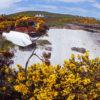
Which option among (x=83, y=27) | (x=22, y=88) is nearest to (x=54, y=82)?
(x=22, y=88)

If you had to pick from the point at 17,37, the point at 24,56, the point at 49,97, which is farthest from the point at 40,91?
the point at 17,37

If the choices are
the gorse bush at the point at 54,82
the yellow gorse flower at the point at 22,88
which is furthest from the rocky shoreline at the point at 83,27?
the yellow gorse flower at the point at 22,88

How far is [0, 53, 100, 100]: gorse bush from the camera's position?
21062mm

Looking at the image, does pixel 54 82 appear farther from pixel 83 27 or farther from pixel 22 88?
pixel 83 27

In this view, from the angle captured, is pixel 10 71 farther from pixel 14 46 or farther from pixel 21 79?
pixel 14 46

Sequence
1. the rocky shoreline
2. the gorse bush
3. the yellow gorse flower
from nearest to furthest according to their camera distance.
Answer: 1. the gorse bush
2. the yellow gorse flower
3. the rocky shoreline

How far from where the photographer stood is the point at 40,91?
68.7ft

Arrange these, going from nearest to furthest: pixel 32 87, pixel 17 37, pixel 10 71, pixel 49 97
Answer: pixel 49 97, pixel 32 87, pixel 10 71, pixel 17 37

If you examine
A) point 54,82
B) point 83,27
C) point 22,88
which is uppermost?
point 83,27

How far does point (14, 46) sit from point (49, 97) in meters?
10.3

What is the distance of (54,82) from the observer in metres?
21.1

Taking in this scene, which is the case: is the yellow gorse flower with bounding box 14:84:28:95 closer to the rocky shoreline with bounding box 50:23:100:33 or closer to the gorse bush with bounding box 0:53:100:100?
the gorse bush with bounding box 0:53:100:100

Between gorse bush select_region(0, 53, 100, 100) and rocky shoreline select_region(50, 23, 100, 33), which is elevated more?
rocky shoreline select_region(50, 23, 100, 33)

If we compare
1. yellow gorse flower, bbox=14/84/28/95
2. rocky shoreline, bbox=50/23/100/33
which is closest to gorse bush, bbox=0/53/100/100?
yellow gorse flower, bbox=14/84/28/95
